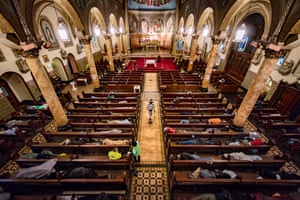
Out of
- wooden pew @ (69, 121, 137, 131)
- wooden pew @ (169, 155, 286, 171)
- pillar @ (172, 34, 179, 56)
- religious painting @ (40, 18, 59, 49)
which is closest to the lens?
wooden pew @ (169, 155, 286, 171)

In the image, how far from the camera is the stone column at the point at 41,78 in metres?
5.43

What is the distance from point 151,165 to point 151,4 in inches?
1076

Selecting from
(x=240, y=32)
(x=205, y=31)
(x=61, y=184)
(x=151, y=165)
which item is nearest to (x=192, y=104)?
(x=151, y=165)

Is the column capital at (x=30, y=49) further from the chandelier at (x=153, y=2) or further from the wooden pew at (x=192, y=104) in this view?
the chandelier at (x=153, y=2)

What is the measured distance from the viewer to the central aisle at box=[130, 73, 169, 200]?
184 inches

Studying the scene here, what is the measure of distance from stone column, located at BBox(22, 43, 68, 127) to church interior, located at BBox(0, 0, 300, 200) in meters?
0.04

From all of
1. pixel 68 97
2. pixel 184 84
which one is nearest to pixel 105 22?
pixel 68 97

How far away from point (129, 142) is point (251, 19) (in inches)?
613

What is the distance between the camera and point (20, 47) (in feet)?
17.1

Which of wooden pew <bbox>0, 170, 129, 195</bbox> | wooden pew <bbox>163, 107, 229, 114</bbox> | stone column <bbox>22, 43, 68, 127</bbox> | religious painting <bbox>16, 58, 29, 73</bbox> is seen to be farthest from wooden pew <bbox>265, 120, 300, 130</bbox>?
religious painting <bbox>16, 58, 29, 73</bbox>

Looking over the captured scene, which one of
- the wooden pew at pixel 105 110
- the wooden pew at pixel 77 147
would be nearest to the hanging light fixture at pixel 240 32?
the wooden pew at pixel 105 110

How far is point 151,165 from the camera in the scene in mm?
5637

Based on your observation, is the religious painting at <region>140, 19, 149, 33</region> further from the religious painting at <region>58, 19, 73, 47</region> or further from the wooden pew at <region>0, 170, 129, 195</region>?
the wooden pew at <region>0, 170, 129, 195</region>

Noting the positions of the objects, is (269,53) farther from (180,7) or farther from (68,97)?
(180,7)
